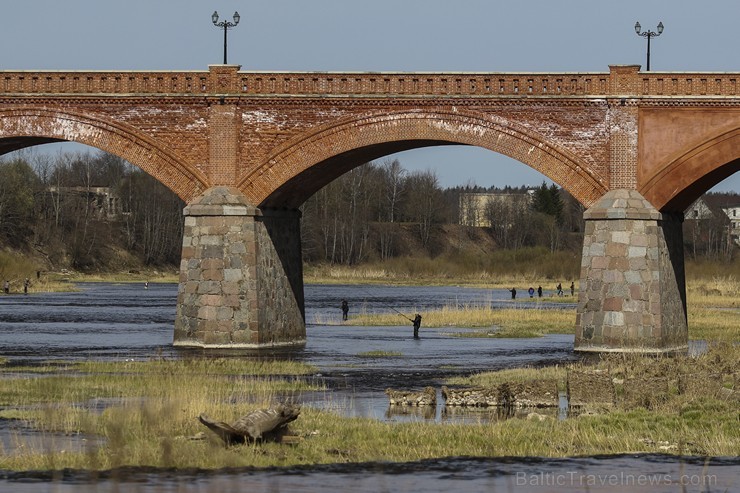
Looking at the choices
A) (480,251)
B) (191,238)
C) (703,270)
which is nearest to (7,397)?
(191,238)

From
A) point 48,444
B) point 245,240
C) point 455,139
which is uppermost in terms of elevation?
point 455,139

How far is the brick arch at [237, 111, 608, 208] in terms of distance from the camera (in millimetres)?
36875

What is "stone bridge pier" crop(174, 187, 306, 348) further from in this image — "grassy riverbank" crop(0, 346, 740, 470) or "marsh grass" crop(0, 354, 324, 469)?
"grassy riverbank" crop(0, 346, 740, 470)

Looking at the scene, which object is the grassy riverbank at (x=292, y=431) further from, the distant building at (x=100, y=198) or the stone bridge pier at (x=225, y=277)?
the distant building at (x=100, y=198)

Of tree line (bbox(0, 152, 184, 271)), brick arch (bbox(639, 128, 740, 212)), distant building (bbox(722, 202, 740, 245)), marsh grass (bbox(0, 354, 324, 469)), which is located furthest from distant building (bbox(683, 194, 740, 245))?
marsh grass (bbox(0, 354, 324, 469))

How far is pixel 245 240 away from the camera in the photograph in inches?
1485

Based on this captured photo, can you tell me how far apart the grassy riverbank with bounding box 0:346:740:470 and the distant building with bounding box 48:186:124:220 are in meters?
90.2

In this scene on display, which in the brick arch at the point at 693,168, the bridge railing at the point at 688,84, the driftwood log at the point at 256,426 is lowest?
the driftwood log at the point at 256,426

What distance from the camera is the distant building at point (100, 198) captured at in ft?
379

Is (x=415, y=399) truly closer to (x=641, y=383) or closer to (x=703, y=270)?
(x=641, y=383)

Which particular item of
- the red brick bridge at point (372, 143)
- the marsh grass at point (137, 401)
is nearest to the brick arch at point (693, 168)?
the red brick bridge at point (372, 143)

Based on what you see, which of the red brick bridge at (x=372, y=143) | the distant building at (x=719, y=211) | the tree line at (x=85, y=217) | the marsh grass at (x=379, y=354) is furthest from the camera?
the distant building at (x=719, y=211)

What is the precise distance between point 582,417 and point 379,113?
17.3 m

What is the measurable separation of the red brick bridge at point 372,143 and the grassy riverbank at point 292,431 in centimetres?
1144
